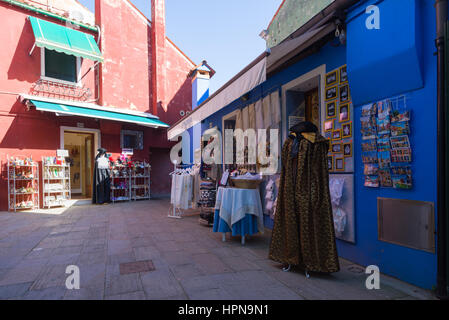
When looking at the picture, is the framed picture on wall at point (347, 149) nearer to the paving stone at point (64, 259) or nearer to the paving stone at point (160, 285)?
the paving stone at point (160, 285)

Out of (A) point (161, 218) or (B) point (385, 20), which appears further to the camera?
(A) point (161, 218)

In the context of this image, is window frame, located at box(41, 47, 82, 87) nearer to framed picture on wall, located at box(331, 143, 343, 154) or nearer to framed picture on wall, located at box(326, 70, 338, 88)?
framed picture on wall, located at box(326, 70, 338, 88)

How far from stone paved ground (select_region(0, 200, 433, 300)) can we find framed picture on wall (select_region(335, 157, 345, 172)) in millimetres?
1200

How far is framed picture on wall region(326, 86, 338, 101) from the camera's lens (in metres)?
3.52

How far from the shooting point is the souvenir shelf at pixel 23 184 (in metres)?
7.84

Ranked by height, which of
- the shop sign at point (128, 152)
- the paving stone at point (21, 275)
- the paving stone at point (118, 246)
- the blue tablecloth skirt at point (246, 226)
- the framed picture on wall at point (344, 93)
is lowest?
the paving stone at point (118, 246)

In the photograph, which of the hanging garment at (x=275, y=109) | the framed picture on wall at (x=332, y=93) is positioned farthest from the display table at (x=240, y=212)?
the framed picture on wall at (x=332, y=93)

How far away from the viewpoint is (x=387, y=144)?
281cm

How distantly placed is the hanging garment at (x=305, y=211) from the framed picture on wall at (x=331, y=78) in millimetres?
1006

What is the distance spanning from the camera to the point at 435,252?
2.38 meters
